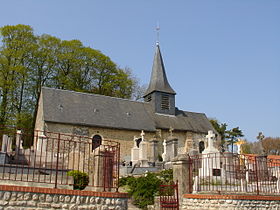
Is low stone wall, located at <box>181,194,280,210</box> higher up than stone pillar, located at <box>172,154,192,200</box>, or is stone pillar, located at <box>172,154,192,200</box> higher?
stone pillar, located at <box>172,154,192,200</box>

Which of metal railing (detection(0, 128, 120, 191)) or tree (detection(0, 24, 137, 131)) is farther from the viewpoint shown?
tree (detection(0, 24, 137, 131))

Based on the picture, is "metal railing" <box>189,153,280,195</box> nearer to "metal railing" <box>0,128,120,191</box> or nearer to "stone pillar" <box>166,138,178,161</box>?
"metal railing" <box>0,128,120,191</box>

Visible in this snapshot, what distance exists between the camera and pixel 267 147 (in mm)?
45531

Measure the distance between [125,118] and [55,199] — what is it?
18740 mm

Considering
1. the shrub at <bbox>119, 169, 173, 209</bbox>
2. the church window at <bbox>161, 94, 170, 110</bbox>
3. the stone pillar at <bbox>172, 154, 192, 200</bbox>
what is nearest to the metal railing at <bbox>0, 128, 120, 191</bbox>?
the shrub at <bbox>119, 169, 173, 209</bbox>

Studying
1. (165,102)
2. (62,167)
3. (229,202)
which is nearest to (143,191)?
(229,202)

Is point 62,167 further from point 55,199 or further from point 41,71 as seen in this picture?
point 41,71

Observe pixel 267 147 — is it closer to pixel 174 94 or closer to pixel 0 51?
pixel 174 94

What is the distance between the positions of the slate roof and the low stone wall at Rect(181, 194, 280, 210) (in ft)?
47.0

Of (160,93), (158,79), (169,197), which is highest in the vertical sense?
(158,79)

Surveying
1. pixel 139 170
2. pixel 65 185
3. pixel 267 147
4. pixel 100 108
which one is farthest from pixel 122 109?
pixel 267 147

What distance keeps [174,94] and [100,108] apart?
7.69 m

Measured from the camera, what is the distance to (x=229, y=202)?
8.30 m

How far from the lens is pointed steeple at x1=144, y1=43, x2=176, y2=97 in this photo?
28.6 meters
